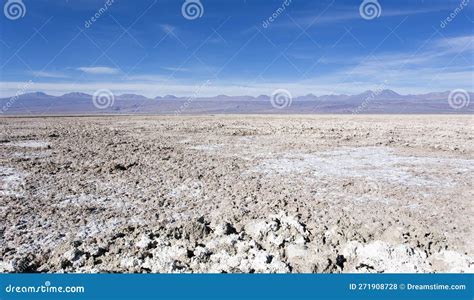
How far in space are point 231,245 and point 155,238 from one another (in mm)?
862

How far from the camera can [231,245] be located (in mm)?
4250

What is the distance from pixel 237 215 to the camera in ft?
16.8

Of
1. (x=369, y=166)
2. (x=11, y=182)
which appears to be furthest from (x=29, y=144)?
(x=369, y=166)

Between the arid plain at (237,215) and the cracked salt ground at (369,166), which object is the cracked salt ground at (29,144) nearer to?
the arid plain at (237,215)

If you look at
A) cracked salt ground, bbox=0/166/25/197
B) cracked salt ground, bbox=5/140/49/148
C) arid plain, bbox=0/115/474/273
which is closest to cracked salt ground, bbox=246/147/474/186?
arid plain, bbox=0/115/474/273

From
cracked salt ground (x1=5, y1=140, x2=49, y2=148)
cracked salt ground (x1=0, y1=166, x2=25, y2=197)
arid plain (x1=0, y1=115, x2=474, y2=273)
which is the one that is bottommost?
arid plain (x1=0, y1=115, x2=474, y2=273)

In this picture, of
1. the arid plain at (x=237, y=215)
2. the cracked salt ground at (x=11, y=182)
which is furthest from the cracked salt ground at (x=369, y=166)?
the cracked salt ground at (x=11, y=182)

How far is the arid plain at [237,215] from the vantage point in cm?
398

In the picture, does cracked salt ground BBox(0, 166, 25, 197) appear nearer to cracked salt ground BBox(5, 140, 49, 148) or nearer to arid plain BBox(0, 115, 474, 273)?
arid plain BBox(0, 115, 474, 273)

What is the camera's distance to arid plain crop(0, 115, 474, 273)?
13.1ft

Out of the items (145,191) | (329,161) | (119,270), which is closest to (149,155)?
(145,191)

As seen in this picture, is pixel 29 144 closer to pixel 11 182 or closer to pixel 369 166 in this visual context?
pixel 11 182

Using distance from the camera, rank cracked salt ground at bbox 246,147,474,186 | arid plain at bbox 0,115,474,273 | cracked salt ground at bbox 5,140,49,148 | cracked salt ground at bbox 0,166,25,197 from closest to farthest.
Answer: arid plain at bbox 0,115,474,273, cracked salt ground at bbox 0,166,25,197, cracked salt ground at bbox 246,147,474,186, cracked salt ground at bbox 5,140,49,148

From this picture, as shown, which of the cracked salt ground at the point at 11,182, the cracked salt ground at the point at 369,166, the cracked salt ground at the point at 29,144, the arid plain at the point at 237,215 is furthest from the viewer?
the cracked salt ground at the point at 29,144
